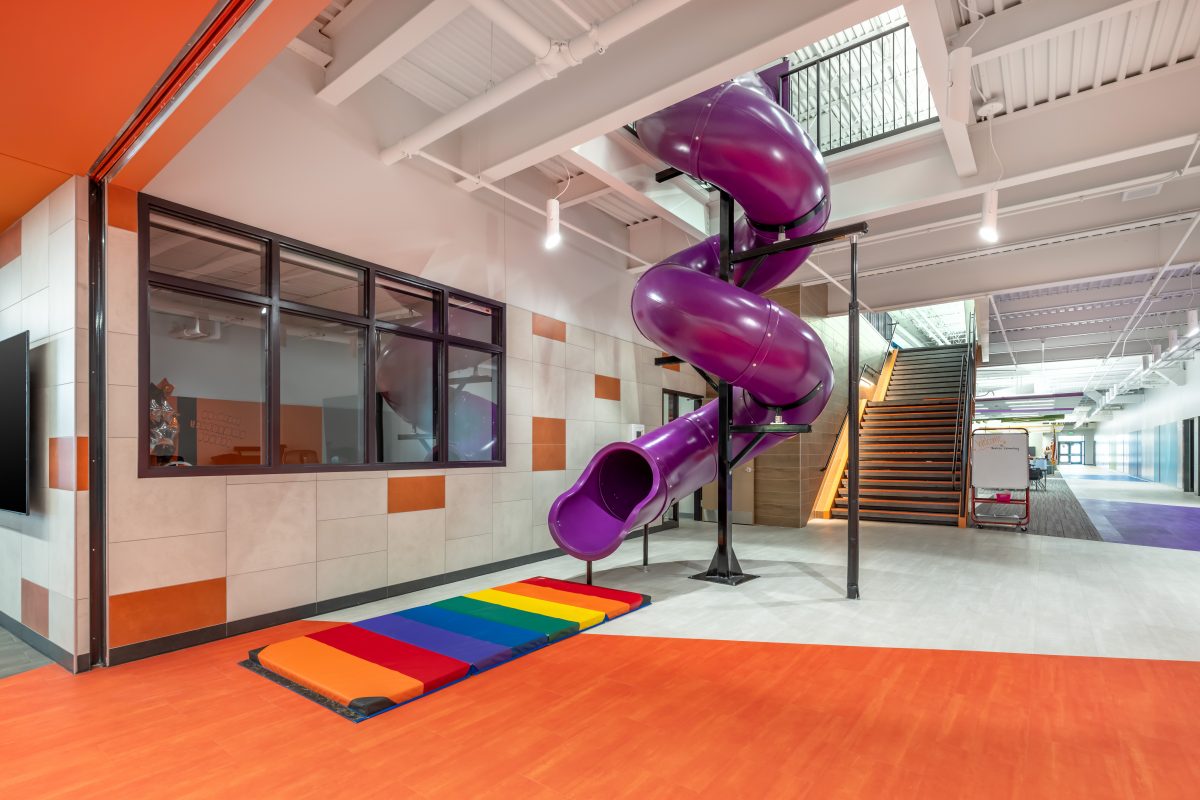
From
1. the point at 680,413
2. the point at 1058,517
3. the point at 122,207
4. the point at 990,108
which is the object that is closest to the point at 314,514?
the point at 122,207

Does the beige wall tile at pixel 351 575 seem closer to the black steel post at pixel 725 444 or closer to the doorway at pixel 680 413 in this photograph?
the black steel post at pixel 725 444

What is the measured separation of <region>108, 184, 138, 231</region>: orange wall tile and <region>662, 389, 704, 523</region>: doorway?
6.67m

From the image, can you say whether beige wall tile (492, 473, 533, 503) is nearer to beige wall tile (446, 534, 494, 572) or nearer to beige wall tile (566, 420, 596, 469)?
beige wall tile (446, 534, 494, 572)

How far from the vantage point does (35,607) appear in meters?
3.91

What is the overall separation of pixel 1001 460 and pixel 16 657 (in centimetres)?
1083

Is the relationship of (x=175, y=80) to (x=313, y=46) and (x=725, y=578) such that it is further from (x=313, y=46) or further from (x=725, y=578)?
(x=725, y=578)

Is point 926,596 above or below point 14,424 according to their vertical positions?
below

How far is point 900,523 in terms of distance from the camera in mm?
9711

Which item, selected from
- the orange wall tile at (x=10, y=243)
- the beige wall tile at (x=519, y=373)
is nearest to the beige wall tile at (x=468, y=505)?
the beige wall tile at (x=519, y=373)

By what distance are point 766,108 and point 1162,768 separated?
4.37 m

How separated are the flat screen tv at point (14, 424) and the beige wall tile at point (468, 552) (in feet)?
9.62

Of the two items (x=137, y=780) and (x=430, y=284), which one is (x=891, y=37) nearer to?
(x=430, y=284)

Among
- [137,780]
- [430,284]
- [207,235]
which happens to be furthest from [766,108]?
[137,780]

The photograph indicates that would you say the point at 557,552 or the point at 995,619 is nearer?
the point at 995,619
